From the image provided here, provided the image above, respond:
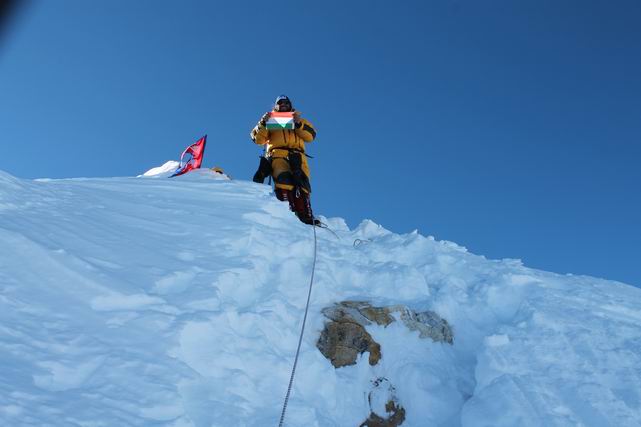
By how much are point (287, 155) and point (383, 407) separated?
5.81m

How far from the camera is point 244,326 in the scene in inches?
155

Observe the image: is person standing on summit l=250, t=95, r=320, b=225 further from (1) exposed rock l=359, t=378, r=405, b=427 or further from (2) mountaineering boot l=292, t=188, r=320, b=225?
(1) exposed rock l=359, t=378, r=405, b=427

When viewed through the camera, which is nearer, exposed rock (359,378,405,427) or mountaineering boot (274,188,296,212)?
exposed rock (359,378,405,427)

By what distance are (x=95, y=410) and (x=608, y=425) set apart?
3577mm

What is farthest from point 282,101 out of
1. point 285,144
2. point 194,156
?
point 194,156

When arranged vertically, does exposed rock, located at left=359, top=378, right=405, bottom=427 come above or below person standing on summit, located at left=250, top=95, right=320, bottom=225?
below

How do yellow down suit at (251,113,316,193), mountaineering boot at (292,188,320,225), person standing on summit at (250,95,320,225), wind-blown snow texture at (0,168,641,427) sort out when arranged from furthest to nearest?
yellow down suit at (251,113,316,193)
person standing on summit at (250,95,320,225)
mountaineering boot at (292,188,320,225)
wind-blown snow texture at (0,168,641,427)

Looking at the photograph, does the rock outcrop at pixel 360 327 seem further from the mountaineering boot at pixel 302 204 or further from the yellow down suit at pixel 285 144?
the yellow down suit at pixel 285 144

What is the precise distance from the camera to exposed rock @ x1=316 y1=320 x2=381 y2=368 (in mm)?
4434

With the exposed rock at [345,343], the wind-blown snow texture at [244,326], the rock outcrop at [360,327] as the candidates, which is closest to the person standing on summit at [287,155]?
the wind-blown snow texture at [244,326]

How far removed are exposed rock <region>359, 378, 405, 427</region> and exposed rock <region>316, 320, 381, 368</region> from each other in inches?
10.3

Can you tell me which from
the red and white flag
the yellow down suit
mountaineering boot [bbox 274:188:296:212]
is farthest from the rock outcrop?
the red and white flag

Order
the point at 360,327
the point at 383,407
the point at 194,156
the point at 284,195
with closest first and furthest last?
the point at 383,407
the point at 360,327
the point at 284,195
the point at 194,156

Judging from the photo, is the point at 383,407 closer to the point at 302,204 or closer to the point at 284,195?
the point at 302,204
